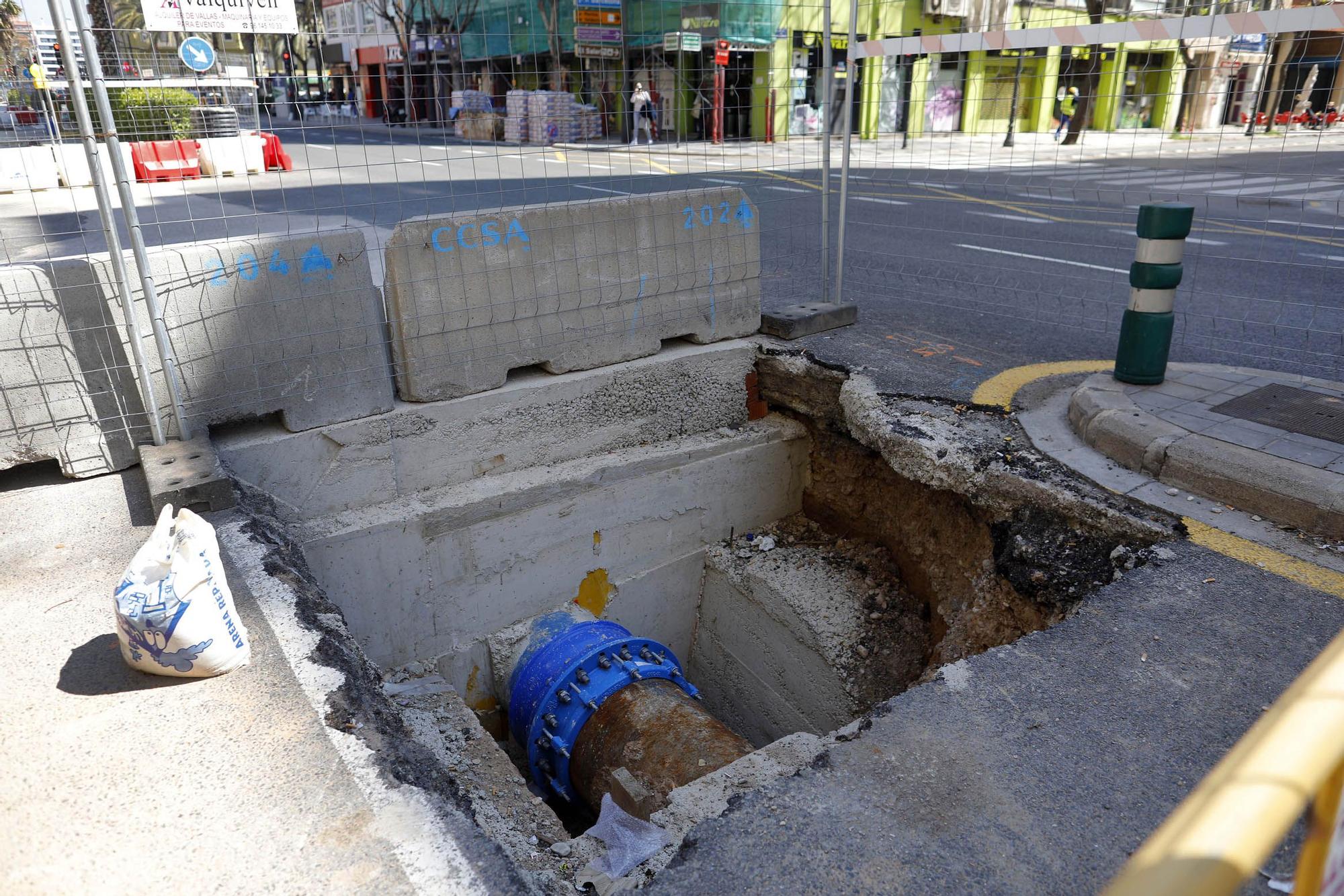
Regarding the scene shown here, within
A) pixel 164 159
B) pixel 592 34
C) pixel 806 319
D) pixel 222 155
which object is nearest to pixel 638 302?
pixel 806 319

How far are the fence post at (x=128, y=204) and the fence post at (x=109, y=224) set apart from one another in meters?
0.04

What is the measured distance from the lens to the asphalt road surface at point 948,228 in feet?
18.0

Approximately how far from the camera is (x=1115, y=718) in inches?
98.6

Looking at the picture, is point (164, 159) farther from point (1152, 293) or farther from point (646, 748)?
point (1152, 293)

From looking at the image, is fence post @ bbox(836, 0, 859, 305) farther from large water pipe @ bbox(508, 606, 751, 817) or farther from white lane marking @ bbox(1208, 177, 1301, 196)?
white lane marking @ bbox(1208, 177, 1301, 196)

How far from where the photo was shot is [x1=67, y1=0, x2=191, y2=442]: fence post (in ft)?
10.8

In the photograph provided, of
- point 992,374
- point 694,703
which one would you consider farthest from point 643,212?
point 694,703

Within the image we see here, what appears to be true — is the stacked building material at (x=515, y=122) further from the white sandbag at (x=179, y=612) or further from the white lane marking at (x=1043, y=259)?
the white sandbag at (x=179, y=612)

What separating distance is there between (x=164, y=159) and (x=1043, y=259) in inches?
541

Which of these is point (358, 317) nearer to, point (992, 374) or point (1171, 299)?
point (992, 374)

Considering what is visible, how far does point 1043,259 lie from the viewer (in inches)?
352

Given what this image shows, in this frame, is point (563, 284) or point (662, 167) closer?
point (563, 284)

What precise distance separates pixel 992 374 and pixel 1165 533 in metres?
1.84

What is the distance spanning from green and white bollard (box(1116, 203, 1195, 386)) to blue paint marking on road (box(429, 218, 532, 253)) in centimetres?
295
